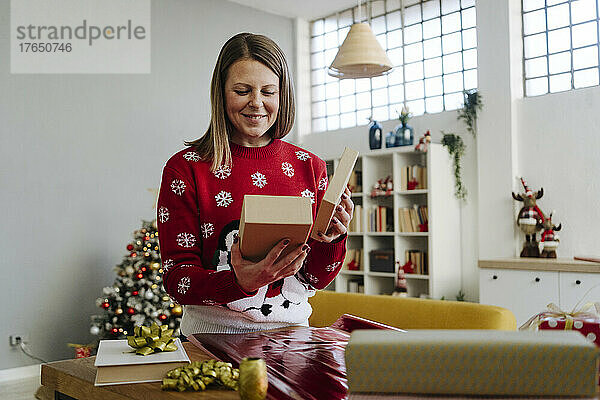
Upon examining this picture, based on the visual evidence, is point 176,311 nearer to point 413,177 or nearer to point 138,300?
point 138,300

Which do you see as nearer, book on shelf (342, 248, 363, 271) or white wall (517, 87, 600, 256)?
white wall (517, 87, 600, 256)

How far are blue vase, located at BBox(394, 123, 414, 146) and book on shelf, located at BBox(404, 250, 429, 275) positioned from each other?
3.38 feet

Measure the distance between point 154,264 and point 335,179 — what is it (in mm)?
3821

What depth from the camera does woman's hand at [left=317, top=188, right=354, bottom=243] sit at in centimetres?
125

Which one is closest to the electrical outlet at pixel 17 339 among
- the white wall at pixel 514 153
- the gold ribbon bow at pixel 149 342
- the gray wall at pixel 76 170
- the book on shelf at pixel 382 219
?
the gray wall at pixel 76 170

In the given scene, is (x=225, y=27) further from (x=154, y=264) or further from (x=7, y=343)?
(x=7, y=343)

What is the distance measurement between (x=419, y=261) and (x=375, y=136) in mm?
1296

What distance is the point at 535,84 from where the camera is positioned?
5.25 metres

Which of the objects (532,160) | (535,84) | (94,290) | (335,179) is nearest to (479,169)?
(532,160)

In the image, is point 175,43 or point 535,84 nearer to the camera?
point 535,84

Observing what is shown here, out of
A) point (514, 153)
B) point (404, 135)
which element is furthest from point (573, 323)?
point (404, 135)

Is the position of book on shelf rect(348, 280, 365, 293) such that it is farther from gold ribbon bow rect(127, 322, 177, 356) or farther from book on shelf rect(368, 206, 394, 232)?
gold ribbon bow rect(127, 322, 177, 356)

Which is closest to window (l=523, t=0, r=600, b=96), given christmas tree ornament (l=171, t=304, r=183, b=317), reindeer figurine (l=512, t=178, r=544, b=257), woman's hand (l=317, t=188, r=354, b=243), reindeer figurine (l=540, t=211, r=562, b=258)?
reindeer figurine (l=512, t=178, r=544, b=257)

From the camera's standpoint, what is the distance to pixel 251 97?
1.42 meters
